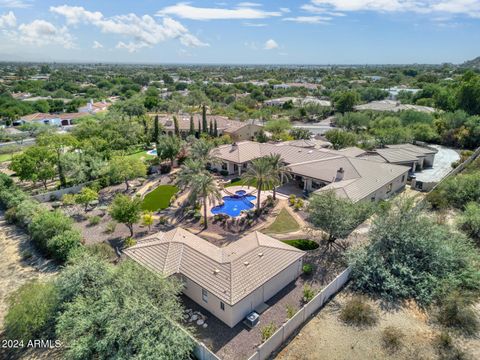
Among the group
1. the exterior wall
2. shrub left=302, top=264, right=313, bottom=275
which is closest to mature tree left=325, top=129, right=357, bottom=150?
shrub left=302, top=264, right=313, bottom=275

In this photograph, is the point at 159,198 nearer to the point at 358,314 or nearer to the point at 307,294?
the point at 307,294

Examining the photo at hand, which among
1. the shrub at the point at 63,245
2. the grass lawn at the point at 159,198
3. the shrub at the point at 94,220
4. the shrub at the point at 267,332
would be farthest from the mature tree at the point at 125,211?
the shrub at the point at 267,332

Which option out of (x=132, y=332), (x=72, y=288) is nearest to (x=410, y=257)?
(x=132, y=332)

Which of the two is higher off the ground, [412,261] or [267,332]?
[412,261]

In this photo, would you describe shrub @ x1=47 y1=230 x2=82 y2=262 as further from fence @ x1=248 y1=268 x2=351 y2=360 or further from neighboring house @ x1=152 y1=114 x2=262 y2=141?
neighboring house @ x1=152 y1=114 x2=262 y2=141

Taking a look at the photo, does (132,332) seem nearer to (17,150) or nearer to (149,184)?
(149,184)

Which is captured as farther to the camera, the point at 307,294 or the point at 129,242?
the point at 129,242

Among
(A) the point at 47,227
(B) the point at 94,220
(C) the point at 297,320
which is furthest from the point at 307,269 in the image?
(A) the point at 47,227
